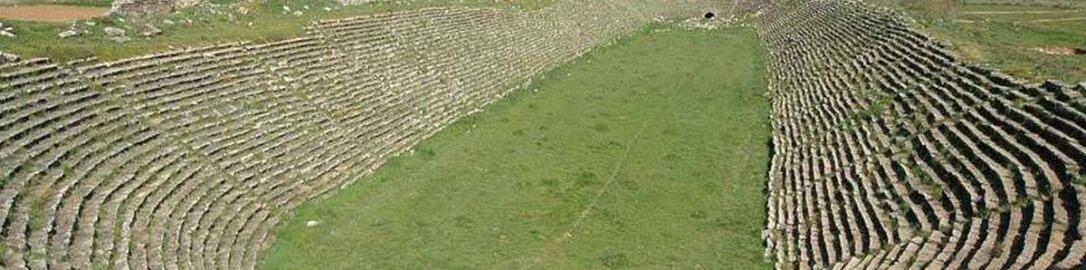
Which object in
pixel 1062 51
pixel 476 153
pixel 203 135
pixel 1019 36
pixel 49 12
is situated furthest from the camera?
pixel 1019 36

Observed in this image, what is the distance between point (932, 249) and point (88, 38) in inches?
661

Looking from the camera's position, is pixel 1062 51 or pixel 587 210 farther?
pixel 1062 51

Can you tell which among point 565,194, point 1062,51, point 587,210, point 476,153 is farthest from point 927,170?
point 1062,51

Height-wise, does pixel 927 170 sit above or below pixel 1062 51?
above

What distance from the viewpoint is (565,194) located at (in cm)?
1831

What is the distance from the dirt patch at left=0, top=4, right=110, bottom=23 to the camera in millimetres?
25156

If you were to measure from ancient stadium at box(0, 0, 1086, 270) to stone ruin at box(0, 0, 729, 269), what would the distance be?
51 millimetres

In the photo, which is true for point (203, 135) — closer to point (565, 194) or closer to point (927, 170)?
point (565, 194)

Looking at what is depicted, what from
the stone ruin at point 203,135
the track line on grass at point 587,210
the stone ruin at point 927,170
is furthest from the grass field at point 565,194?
the stone ruin at point 927,170

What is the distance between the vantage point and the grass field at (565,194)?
595 inches

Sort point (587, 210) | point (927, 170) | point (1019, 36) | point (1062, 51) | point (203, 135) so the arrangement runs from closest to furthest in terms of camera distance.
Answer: point (927, 170), point (203, 135), point (587, 210), point (1062, 51), point (1019, 36)

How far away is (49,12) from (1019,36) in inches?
1271

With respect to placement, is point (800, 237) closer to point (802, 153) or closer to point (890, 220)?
point (890, 220)

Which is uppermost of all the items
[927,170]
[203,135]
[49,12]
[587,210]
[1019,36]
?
[49,12]
